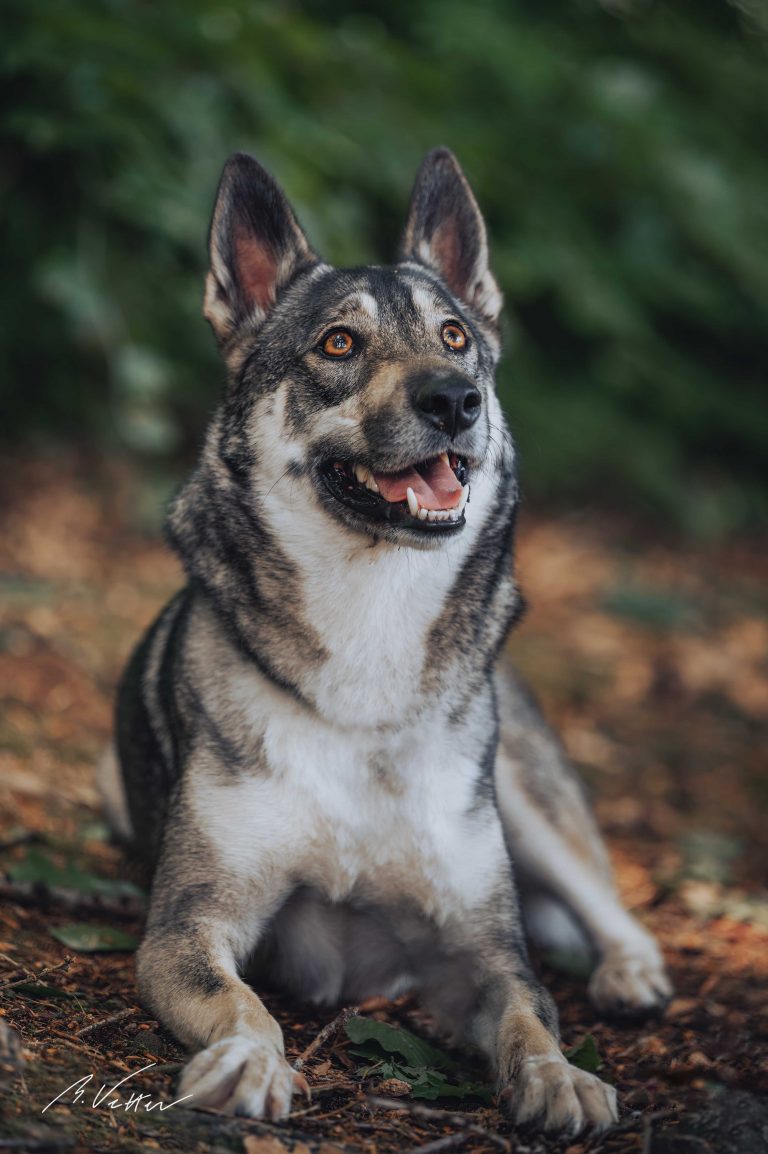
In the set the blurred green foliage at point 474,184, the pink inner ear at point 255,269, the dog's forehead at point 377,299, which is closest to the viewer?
the dog's forehead at point 377,299

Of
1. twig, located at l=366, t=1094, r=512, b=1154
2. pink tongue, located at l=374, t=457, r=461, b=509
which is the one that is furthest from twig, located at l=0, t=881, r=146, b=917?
pink tongue, located at l=374, t=457, r=461, b=509

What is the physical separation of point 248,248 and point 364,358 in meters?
0.72

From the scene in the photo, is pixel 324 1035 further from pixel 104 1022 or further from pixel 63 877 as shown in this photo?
pixel 63 877

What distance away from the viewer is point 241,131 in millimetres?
6598

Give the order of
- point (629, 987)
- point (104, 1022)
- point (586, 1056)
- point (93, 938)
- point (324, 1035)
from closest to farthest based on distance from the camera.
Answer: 1. point (104, 1022)
2. point (324, 1035)
3. point (586, 1056)
4. point (93, 938)
5. point (629, 987)

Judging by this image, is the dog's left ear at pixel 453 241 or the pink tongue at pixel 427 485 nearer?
the pink tongue at pixel 427 485

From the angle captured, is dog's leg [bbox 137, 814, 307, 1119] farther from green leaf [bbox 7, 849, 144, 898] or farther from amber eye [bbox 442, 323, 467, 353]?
amber eye [bbox 442, 323, 467, 353]

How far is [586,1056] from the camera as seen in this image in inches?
120

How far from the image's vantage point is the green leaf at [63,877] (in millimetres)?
3705

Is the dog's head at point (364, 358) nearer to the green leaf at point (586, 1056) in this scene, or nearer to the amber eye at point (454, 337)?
the amber eye at point (454, 337)

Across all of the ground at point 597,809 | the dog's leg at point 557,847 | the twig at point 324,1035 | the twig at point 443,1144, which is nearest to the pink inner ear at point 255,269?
the ground at point 597,809

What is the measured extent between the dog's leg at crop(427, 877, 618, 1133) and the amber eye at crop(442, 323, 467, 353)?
163cm

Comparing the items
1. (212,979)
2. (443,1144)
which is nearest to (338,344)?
(212,979)

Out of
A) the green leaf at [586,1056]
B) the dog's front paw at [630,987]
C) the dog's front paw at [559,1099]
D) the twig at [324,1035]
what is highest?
the dog's front paw at [559,1099]
